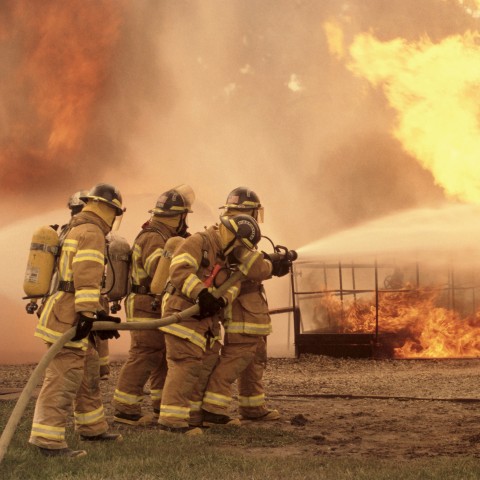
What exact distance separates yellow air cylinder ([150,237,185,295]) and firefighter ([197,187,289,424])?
680 mm

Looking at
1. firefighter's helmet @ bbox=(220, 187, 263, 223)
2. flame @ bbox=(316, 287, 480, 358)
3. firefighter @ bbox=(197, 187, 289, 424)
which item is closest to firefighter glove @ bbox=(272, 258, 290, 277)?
firefighter @ bbox=(197, 187, 289, 424)

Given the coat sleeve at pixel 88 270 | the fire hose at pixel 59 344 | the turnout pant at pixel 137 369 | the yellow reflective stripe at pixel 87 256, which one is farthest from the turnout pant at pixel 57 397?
the turnout pant at pixel 137 369

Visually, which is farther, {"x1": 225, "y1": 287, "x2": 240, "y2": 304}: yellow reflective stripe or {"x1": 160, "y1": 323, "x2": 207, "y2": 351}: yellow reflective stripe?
{"x1": 225, "y1": 287, "x2": 240, "y2": 304}: yellow reflective stripe

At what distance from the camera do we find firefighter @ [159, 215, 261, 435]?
22.5 ft

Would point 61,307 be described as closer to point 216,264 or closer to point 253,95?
point 216,264

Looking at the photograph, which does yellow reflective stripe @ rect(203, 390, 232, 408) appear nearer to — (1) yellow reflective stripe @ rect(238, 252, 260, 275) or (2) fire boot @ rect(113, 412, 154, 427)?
(2) fire boot @ rect(113, 412, 154, 427)

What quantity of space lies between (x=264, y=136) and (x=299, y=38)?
3049mm

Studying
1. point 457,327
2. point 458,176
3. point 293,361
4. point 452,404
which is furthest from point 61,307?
point 458,176

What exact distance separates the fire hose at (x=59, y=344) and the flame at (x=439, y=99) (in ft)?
31.7

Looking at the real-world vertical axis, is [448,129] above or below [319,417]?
above

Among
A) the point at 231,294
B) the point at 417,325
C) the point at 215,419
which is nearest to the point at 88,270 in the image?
the point at 231,294

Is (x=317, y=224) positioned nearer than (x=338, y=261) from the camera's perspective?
No

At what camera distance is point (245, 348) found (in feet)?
24.8

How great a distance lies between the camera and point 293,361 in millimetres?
13828
